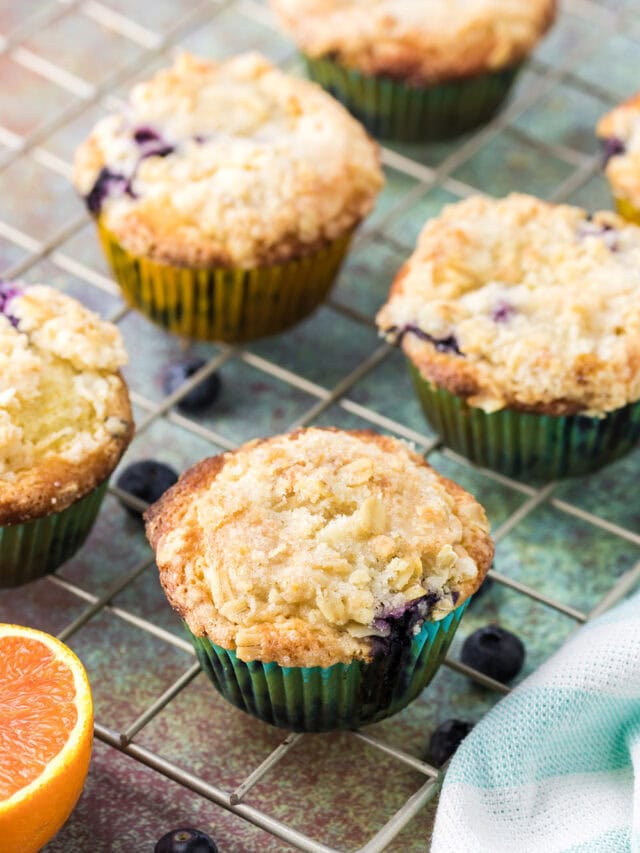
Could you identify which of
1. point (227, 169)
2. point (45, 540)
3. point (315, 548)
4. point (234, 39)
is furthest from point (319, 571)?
point (234, 39)

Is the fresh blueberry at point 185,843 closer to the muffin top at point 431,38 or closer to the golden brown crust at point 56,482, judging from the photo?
the golden brown crust at point 56,482

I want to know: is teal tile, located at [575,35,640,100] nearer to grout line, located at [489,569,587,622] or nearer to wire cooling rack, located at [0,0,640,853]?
wire cooling rack, located at [0,0,640,853]

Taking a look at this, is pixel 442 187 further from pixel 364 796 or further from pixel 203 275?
pixel 364 796

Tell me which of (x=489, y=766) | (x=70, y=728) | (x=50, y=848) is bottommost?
(x=50, y=848)

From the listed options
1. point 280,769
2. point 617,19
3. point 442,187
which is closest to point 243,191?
point 442,187

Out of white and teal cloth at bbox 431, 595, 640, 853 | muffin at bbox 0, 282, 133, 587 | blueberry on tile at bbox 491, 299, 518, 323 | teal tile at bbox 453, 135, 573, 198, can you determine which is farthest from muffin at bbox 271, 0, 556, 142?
white and teal cloth at bbox 431, 595, 640, 853
